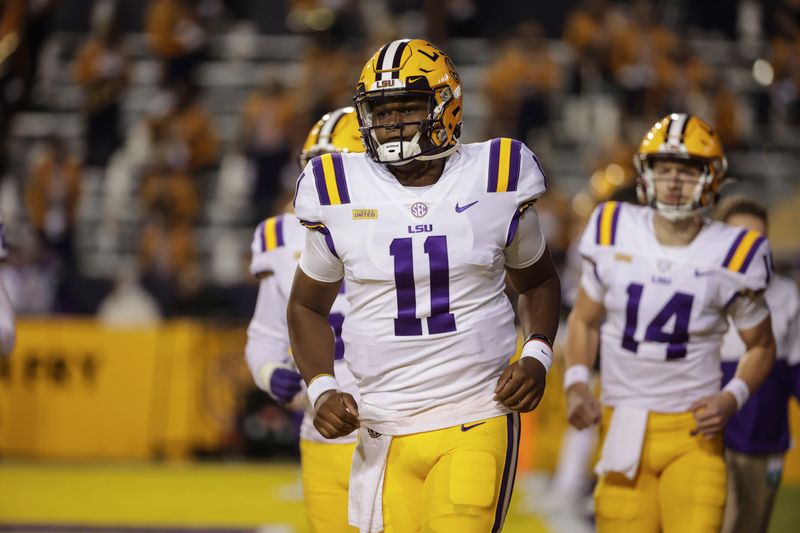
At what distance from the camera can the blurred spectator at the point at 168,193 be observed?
13328 mm

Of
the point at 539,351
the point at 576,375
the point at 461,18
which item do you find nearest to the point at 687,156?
the point at 576,375

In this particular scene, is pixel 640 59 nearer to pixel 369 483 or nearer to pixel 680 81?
pixel 680 81

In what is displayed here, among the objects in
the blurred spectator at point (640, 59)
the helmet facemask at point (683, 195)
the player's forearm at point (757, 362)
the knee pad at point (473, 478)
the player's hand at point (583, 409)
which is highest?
the blurred spectator at point (640, 59)

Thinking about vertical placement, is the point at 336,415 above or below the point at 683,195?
below

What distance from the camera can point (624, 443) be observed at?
173 inches

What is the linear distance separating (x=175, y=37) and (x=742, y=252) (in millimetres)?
11375

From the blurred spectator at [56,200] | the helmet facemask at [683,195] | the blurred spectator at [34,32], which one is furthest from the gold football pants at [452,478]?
the blurred spectator at [34,32]

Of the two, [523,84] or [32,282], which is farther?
[523,84]

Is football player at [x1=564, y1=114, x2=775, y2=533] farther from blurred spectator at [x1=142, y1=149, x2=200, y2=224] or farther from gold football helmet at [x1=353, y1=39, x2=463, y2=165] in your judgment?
blurred spectator at [x1=142, y1=149, x2=200, y2=224]

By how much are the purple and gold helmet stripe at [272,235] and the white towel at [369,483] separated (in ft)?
3.95

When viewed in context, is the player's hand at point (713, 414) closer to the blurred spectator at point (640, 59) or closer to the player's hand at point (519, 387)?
the player's hand at point (519, 387)

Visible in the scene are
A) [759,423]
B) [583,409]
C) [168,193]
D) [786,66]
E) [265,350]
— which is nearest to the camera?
[583,409]

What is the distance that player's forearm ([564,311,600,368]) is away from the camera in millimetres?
4672

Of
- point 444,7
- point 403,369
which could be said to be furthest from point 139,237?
point 403,369
